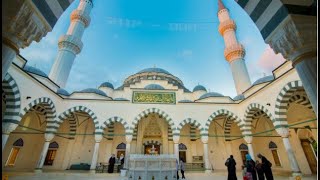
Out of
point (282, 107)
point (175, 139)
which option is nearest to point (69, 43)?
point (175, 139)

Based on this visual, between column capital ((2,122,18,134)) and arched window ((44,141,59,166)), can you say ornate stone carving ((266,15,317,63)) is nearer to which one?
column capital ((2,122,18,134))

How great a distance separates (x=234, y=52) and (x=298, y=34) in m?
15.1

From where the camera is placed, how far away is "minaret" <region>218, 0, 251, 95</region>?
581 inches

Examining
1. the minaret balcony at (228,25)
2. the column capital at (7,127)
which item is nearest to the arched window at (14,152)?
the column capital at (7,127)

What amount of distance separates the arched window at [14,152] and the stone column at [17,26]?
1065cm

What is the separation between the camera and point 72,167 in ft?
34.2

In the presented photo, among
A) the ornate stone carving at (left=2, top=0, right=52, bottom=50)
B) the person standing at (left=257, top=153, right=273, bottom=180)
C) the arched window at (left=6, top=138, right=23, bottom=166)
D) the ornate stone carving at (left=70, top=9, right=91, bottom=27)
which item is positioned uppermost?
the ornate stone carving at (left=70, top=9, right=91, bottom=27)

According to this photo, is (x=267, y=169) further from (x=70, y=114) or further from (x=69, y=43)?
(x=69, y=43)

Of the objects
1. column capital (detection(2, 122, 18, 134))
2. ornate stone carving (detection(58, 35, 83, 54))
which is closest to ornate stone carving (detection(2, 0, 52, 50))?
column capital (detection(2, 122, 18, 134))

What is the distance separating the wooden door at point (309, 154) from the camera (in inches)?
337

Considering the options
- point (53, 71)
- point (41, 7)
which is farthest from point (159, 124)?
point (41, 7)

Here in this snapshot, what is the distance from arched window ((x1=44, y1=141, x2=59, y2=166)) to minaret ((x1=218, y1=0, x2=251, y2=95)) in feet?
45.6

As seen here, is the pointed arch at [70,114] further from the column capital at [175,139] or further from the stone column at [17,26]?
the stone column at [17,26]

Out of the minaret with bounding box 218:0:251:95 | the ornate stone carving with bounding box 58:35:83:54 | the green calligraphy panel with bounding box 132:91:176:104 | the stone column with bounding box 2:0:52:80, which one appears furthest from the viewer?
the ornate stone carving with bounding box 58:35:83:54
